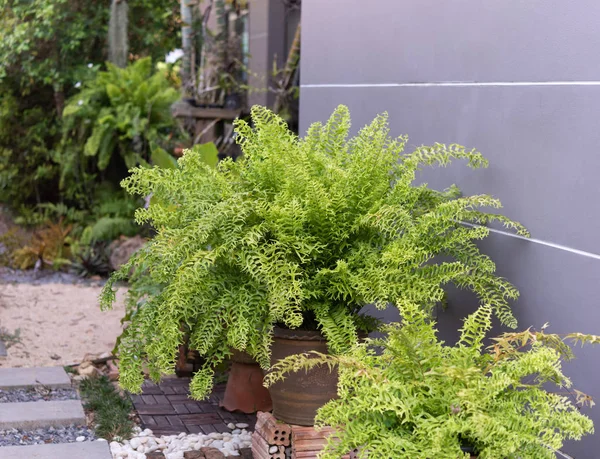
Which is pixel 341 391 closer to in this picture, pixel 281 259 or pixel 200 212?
pixel 281 259

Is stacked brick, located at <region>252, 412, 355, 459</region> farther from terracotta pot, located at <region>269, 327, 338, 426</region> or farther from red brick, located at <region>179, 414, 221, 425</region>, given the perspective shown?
red brick, located at <region>179, 414, 221, 425</region>

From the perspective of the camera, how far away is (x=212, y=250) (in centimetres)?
263

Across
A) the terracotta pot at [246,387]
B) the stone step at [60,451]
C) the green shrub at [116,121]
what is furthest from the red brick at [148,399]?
the green shrub at [116,121]

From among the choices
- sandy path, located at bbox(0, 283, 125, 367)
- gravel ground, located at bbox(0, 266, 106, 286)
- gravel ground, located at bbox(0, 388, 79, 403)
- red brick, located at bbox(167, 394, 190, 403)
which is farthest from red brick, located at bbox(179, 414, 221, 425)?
gravel ground, located at bbox(0, 266, 106, 286)

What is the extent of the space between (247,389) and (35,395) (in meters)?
1.09

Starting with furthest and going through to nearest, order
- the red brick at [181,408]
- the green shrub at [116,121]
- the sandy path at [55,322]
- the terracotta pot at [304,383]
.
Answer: the green shrub at [116,121]
the sandy path at [55,322]
the red brick at [181,408]
the terracotta pot at [304,383]

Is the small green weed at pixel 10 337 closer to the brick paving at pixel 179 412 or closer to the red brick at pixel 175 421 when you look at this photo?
the brick paving at pixel 179 412

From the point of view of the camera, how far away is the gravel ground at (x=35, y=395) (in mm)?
3676

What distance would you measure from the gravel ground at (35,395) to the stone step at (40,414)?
0.13 metres

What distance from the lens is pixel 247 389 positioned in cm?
352

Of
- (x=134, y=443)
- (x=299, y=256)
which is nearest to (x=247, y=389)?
(x=134, y=443)

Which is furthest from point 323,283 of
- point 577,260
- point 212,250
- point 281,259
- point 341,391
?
point 577,260

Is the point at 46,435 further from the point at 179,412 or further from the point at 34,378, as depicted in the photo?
the point at 34,378

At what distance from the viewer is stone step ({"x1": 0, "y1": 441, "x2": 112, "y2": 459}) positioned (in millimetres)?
2971
